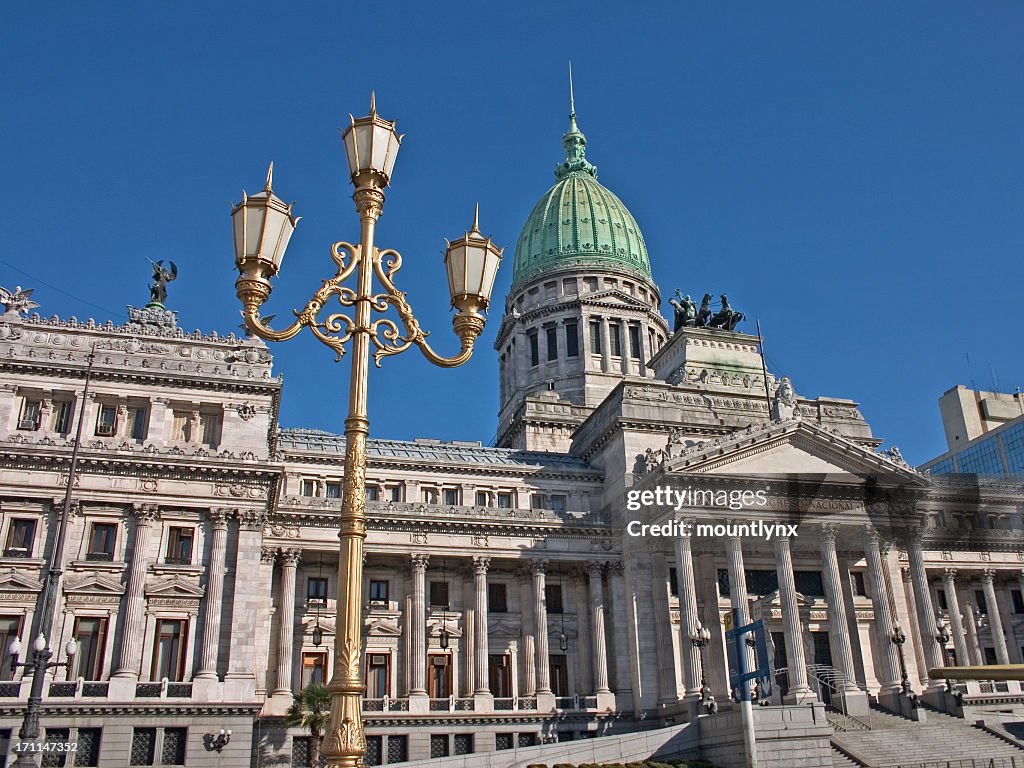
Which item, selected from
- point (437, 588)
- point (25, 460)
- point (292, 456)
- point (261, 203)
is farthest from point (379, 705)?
point (261, 203)

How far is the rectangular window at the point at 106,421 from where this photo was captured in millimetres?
48594

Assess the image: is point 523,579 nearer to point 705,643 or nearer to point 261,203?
point 705,643

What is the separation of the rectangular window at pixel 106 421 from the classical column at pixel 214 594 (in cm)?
732

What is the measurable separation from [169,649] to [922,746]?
36309 millimetres

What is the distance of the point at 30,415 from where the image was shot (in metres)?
48.5

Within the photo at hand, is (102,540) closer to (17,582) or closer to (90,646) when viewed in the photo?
(17,582)

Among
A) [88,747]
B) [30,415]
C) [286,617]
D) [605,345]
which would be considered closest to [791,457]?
[286,617]

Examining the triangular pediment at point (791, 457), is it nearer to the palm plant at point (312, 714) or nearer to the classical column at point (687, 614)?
the classical column at point (687, 614)

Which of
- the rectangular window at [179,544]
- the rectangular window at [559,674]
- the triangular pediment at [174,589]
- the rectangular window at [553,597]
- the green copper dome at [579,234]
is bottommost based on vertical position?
the rectangular window at [559,674]

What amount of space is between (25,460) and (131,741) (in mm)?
14623

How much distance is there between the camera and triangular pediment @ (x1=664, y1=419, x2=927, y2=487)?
53.6 metres

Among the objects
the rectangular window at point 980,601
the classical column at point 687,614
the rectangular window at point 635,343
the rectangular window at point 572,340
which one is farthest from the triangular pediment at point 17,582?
the rectangular window at point 980,601

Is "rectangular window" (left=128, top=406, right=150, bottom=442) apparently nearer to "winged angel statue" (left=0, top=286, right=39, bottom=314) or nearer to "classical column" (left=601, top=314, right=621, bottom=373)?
"winged angel statue" (left=0, top=286, right=39, bottom=314)

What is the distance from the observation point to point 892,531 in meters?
56.4
